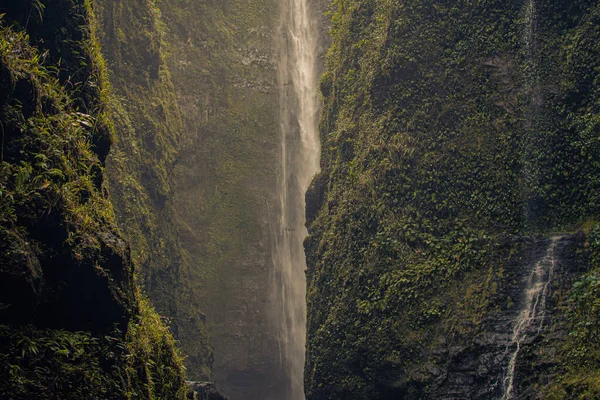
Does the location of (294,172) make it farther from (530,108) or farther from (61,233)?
(61,233)

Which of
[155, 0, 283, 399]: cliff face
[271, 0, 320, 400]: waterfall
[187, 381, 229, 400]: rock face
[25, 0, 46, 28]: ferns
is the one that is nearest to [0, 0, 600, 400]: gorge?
[25, 0, 46, 28]: ferns

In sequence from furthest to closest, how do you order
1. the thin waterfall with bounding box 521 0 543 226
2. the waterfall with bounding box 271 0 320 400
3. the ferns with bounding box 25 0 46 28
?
the waterfall with bounding box 271 0 320 400, the thin waterfall with bounding box 521 0 543 226, the ferns with bounding box 25 0 46 28

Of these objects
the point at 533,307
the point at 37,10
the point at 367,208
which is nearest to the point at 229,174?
the point at 367,208

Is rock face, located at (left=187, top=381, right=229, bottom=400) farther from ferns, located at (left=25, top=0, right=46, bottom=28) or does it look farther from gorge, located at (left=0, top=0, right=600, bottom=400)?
ferns, located at (left=25, top=0, right=46, bottom=28)

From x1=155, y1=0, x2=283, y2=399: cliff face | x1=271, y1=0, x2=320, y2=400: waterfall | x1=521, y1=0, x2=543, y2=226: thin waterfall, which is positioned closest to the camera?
x1=521, y1=0, x2=543, y2=226: thin waterfall

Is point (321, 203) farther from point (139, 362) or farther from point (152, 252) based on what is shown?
point (139, 362)

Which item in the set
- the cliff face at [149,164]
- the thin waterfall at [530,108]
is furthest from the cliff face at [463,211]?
the cliff face at [149,164]

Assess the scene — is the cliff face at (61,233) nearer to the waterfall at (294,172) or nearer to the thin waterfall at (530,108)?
the thin waterfall at (530,108)
